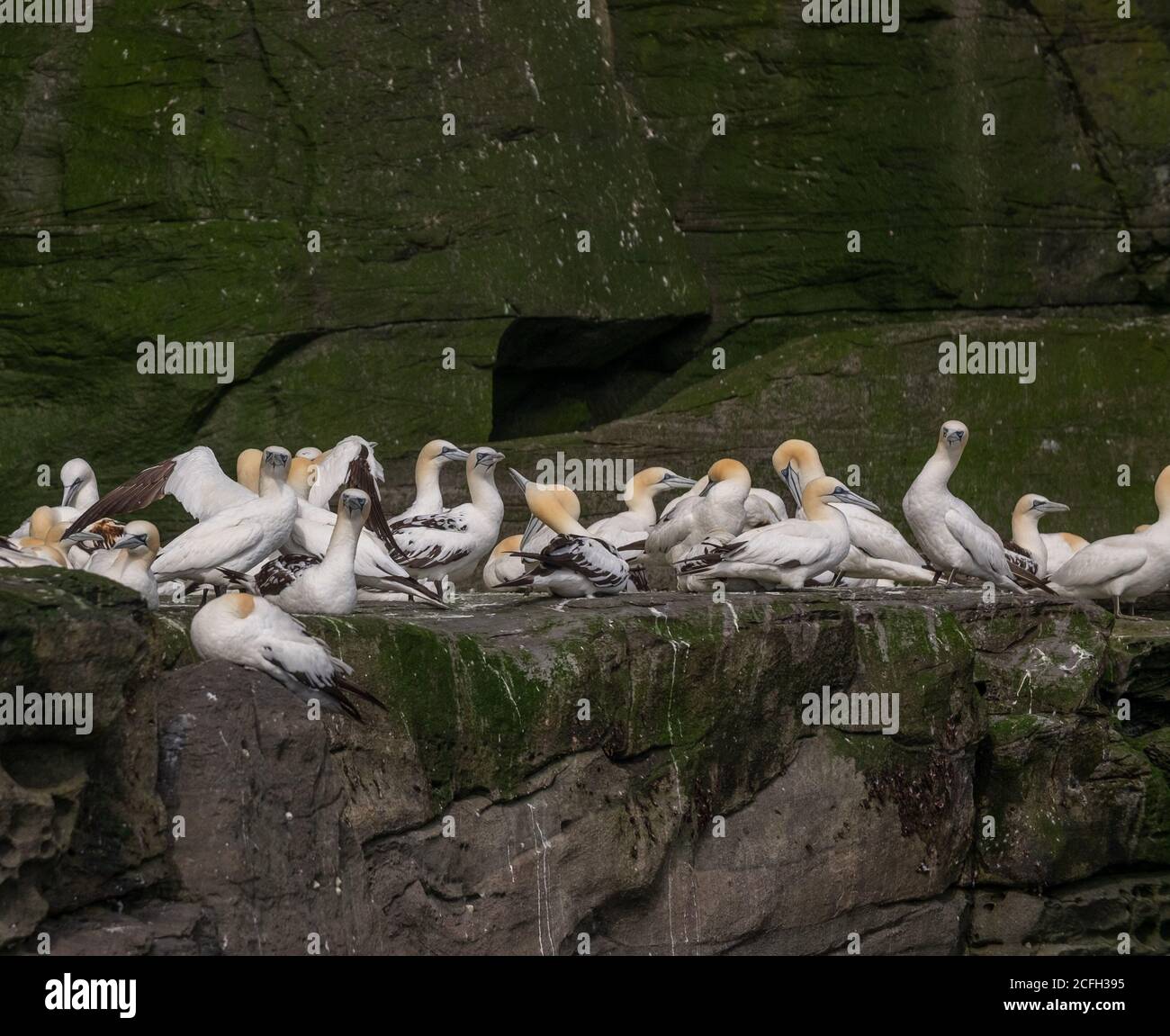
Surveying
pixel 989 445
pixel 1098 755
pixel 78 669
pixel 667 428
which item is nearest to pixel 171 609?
pixel 78 669

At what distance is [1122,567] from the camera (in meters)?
14.5

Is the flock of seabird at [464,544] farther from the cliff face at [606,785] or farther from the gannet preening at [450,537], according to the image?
the cliff face at [606,785]

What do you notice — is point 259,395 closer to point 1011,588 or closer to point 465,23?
point 465,23

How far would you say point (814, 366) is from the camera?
17.8 meters

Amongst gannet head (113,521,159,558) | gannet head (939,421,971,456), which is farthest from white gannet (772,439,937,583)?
gannet head (113,521,159,558)

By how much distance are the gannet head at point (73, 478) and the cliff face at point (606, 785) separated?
4390 millimetres

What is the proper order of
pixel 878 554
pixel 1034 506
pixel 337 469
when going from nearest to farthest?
pixel 337 469 → pixel 878 554 → pixel 1034 506

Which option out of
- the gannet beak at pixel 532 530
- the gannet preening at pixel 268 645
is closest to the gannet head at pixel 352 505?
the gannet preening at pixel 268 645

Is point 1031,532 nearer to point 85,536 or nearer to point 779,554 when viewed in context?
point 779,554

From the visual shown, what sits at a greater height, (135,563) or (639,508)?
(639,508)

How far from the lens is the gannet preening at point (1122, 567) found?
1453 centimetres

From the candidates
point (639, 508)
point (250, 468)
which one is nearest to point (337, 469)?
point (250, 468)

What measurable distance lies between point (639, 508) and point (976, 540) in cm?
273

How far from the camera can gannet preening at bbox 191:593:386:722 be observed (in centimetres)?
976
